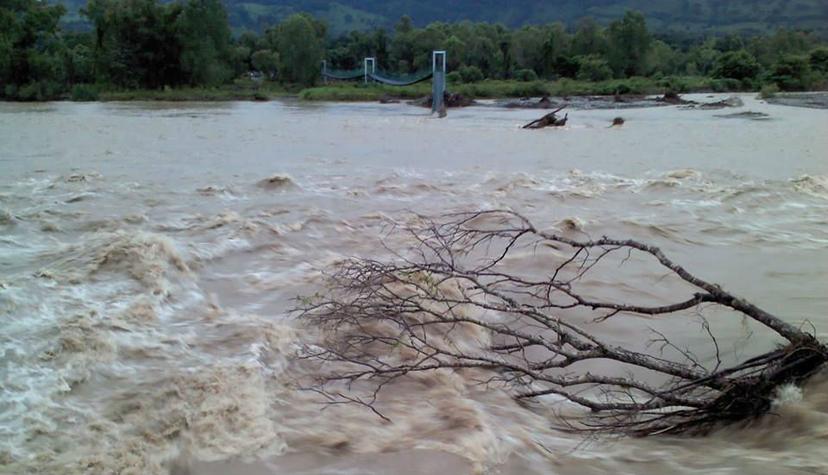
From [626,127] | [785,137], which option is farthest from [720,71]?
[785,137]

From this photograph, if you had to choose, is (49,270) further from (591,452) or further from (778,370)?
(778,370)

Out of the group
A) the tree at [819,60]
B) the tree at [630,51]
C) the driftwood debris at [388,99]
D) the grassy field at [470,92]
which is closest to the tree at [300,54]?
the grassy field at [470,92]

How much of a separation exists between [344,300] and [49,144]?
42.8ft

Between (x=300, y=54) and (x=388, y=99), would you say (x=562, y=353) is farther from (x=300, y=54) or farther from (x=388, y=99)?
(x=300, y=54)

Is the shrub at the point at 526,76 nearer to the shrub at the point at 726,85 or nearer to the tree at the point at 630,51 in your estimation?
the tree at the point at 630,51


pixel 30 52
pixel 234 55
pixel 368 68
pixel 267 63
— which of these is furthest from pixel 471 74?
pixel 30 52

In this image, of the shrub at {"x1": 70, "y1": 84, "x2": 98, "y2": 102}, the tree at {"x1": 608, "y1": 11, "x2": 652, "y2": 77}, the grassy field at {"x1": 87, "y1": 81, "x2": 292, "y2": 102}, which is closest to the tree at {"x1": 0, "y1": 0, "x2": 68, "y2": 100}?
the shrub at {"x1": 70, "y1": 84, "x2": 98, "y2": 102}

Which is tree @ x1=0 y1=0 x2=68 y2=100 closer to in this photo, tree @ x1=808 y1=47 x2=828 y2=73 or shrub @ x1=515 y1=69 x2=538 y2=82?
shrub @ x1=515 y1=69 x2=538 y2=82

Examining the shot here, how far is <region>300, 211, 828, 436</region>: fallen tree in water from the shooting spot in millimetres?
3008

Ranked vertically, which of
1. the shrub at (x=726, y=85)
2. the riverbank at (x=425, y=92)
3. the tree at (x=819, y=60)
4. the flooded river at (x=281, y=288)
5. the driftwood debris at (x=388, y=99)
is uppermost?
the tree at (x=819, y=60)

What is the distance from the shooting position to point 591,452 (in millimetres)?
2893

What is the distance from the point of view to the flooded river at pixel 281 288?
2.85 metres

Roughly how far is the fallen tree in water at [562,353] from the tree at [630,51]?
65501 millimetres

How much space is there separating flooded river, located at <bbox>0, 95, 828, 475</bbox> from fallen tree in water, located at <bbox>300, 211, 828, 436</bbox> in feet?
0.41
